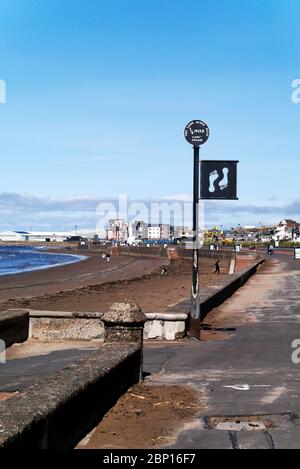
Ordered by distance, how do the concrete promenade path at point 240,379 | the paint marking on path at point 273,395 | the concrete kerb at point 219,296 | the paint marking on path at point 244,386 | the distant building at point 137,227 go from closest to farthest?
the concrete promenade path at point 240,379, the paint marking on path at point 273,395, the paint marking on path at point 244,386, the concrete kerb at point 219,296, the distant building at point 137,227

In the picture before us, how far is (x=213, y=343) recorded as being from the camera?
1221cm

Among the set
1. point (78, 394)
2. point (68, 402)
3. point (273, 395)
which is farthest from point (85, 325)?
point (68, 402)

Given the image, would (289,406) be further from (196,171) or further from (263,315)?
(263,315)

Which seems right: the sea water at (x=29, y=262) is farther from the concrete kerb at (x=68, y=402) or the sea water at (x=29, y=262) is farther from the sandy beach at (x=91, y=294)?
the concrete kerb at (x=68, y=402)

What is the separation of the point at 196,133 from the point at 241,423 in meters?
6.86

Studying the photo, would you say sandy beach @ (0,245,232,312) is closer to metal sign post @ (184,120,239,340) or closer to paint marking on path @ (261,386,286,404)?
metal sign post @ (184,120,239,340)

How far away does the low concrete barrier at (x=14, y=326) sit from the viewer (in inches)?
459

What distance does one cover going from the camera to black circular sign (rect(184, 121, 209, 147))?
1228cm

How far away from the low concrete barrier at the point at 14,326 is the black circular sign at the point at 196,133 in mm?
4624

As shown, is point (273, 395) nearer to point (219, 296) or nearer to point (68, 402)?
point (68, 402)

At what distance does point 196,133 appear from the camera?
12.3 meters

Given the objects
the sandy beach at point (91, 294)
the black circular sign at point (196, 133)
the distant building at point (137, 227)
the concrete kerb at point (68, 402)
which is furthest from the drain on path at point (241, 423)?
the distant building at point (137, 227)

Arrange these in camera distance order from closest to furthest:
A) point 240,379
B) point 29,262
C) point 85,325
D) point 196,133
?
1. point 240,379
2. point 196,133
3. point 85,325
4. point 29,262

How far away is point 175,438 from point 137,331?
259cm
